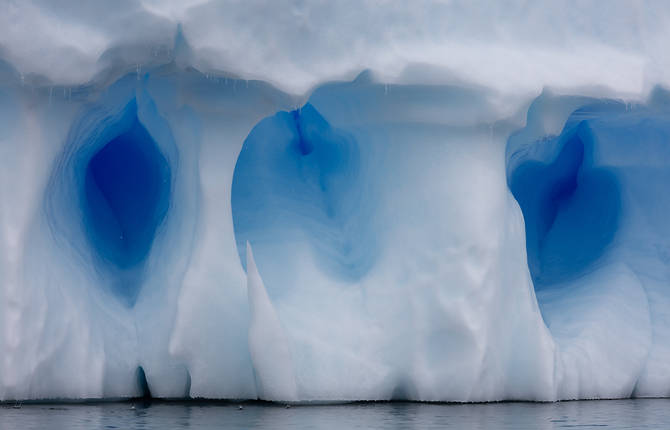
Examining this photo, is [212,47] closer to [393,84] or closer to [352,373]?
[393,84]

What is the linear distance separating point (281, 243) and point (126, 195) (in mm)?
906

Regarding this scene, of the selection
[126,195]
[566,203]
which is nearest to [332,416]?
[126,195]

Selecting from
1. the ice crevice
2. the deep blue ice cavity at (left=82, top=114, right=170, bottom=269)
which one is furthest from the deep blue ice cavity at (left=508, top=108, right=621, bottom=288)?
the deep blue ice cavity at (left=82, top=114, right=170, bottom=269)

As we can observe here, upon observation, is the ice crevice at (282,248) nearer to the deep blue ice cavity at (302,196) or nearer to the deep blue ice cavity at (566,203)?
the deep blue ice cavity at (302,196)

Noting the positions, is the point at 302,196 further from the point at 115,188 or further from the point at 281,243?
the point at 115,188

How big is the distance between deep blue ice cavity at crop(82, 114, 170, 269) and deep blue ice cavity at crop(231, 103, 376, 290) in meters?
0.43

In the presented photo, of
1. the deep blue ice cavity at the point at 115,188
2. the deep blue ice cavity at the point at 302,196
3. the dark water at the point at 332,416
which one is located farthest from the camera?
the deep blue ice cavity at the point at 302,196

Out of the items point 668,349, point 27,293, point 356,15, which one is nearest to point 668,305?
point 668,349

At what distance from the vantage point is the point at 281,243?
5.61 meters

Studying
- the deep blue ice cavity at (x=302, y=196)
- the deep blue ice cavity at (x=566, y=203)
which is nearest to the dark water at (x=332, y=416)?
the deep blue ice cavity at (x=302, y=196)

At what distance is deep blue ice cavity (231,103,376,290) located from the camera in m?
5.65

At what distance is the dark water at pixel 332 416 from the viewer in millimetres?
4089

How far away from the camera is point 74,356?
5.01 meters

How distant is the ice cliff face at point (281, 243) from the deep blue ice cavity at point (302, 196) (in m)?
0.01
